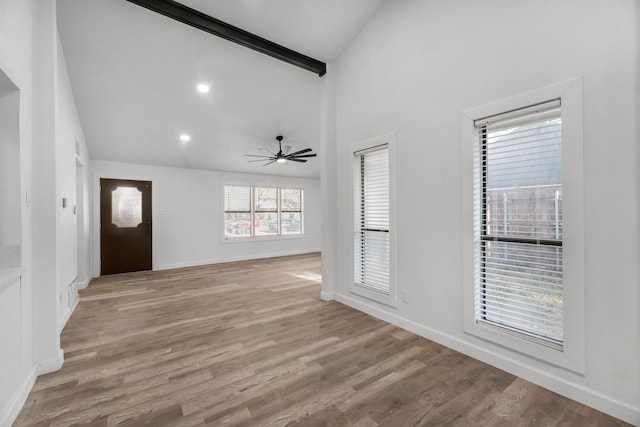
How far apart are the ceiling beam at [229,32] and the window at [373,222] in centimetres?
135

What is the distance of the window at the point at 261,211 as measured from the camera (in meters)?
7.22

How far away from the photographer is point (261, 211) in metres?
7.73

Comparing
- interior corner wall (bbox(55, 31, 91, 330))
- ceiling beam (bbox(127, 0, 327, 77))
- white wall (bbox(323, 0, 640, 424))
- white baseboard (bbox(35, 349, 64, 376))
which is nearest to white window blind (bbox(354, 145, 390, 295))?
white wall (bbox(323, 0, 640, 424))

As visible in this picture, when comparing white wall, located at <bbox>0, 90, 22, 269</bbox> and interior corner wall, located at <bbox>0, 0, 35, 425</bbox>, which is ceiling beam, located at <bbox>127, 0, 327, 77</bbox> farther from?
white wall, located at <bbox>0, 90, 22, 269</bbox>

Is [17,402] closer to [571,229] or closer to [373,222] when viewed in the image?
[373,222]

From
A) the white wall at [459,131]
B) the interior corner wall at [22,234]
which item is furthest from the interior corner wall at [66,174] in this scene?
the white wall at [459,131]

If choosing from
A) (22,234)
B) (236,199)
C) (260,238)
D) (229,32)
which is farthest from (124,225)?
(229,32)

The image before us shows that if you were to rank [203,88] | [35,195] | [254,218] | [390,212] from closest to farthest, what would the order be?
1. [35,195]
2. [390,212]
3. [203,88]
4. [254,218]

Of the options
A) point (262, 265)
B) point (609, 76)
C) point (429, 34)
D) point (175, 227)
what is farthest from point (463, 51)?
point (175, 227)

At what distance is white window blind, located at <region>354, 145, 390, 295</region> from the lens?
10.6ft

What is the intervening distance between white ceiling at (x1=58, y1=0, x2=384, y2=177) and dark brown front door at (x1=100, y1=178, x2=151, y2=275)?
599 millimetres

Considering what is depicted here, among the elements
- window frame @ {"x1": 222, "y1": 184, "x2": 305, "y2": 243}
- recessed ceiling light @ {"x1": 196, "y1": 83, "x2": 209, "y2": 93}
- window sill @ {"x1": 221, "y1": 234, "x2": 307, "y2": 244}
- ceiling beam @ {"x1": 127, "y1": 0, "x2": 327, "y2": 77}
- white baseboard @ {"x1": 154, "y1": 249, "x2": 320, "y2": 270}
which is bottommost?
white baseboard @ {"x1": 154, "y1": 249, "x2": 320, "y2": 270}

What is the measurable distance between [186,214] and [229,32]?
14.5 feet

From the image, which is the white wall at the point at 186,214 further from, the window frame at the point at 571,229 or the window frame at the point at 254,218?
the window frame at the point at 571,229
